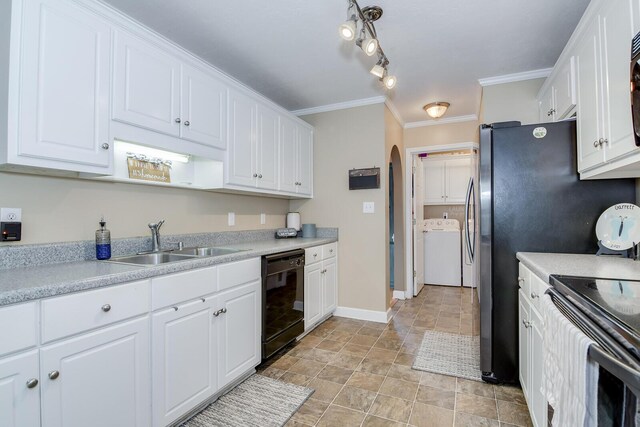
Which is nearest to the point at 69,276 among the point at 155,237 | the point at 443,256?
the point at 155,237

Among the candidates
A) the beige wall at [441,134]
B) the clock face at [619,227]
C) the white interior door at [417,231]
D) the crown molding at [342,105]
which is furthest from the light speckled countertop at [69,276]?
the beige wall at [441,134]

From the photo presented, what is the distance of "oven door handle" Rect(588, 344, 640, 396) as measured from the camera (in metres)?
0.61

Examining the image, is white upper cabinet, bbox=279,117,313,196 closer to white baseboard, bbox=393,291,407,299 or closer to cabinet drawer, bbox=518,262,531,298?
white baseboard, bbox=393,291,407,299

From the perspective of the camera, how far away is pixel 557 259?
5.71 ft

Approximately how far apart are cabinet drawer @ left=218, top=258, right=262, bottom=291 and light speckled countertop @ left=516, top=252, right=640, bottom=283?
5.52ft

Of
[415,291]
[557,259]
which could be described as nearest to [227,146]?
[557,259]

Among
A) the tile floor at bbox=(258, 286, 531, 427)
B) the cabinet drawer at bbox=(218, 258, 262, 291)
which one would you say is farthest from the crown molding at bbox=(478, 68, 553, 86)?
the cabinet drawer at bbox=(218, 258, 262, 291)

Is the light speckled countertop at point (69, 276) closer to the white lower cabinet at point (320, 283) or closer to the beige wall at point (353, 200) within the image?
the white lower cabinet at point (320, 283)

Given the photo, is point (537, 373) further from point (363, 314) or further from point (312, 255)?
point (363, 314)

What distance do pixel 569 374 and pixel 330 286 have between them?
2596 millimetres

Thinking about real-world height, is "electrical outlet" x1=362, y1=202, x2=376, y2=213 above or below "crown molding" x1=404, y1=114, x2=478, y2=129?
below

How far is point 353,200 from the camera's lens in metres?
3.54

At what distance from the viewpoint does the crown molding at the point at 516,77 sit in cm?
281

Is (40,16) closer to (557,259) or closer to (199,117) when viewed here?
(199,117)
